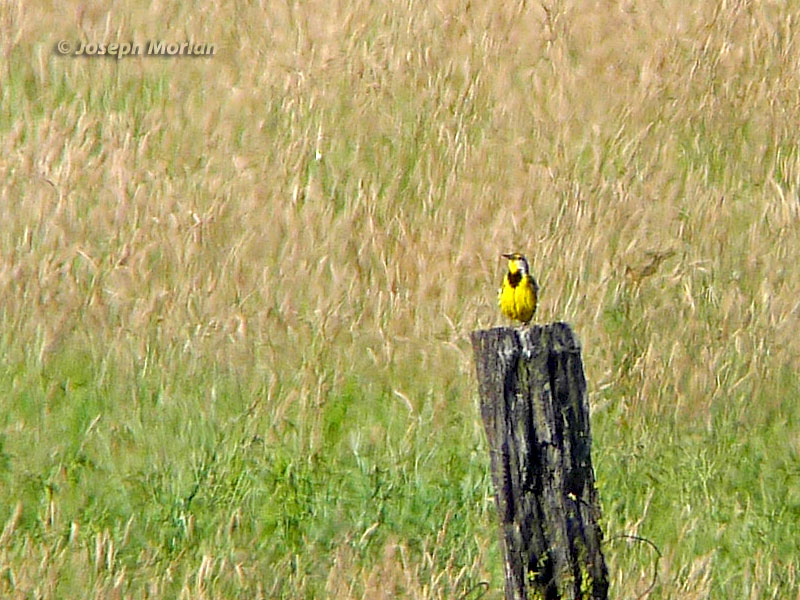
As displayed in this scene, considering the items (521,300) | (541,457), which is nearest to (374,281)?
(521,300)

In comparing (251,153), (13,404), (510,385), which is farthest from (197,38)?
(510,385)

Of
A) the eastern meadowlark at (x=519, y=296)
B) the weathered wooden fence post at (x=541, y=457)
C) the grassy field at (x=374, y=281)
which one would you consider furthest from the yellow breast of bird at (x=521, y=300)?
the weathered wooden fence post at (x=541, y=457)

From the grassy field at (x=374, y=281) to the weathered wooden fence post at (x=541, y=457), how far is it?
74 centimetres

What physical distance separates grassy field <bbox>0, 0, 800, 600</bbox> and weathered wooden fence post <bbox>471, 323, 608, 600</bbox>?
74 centimetres

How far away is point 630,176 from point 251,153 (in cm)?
173

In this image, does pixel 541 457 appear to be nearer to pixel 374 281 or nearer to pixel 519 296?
pixel 519 296

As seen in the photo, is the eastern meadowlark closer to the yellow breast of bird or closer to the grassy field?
the yellow breast of bird

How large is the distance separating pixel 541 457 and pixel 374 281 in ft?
9.02

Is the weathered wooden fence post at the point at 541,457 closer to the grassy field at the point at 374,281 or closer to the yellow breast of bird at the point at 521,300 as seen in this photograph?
the grassy field at the point at 374,281

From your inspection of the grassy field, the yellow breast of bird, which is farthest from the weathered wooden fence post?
the yellow breast of bird

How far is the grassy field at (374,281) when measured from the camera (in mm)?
4336

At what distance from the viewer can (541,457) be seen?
9.48 ft

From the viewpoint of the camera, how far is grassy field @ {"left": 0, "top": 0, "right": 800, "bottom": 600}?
14.2 ft

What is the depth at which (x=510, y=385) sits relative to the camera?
2855mm
